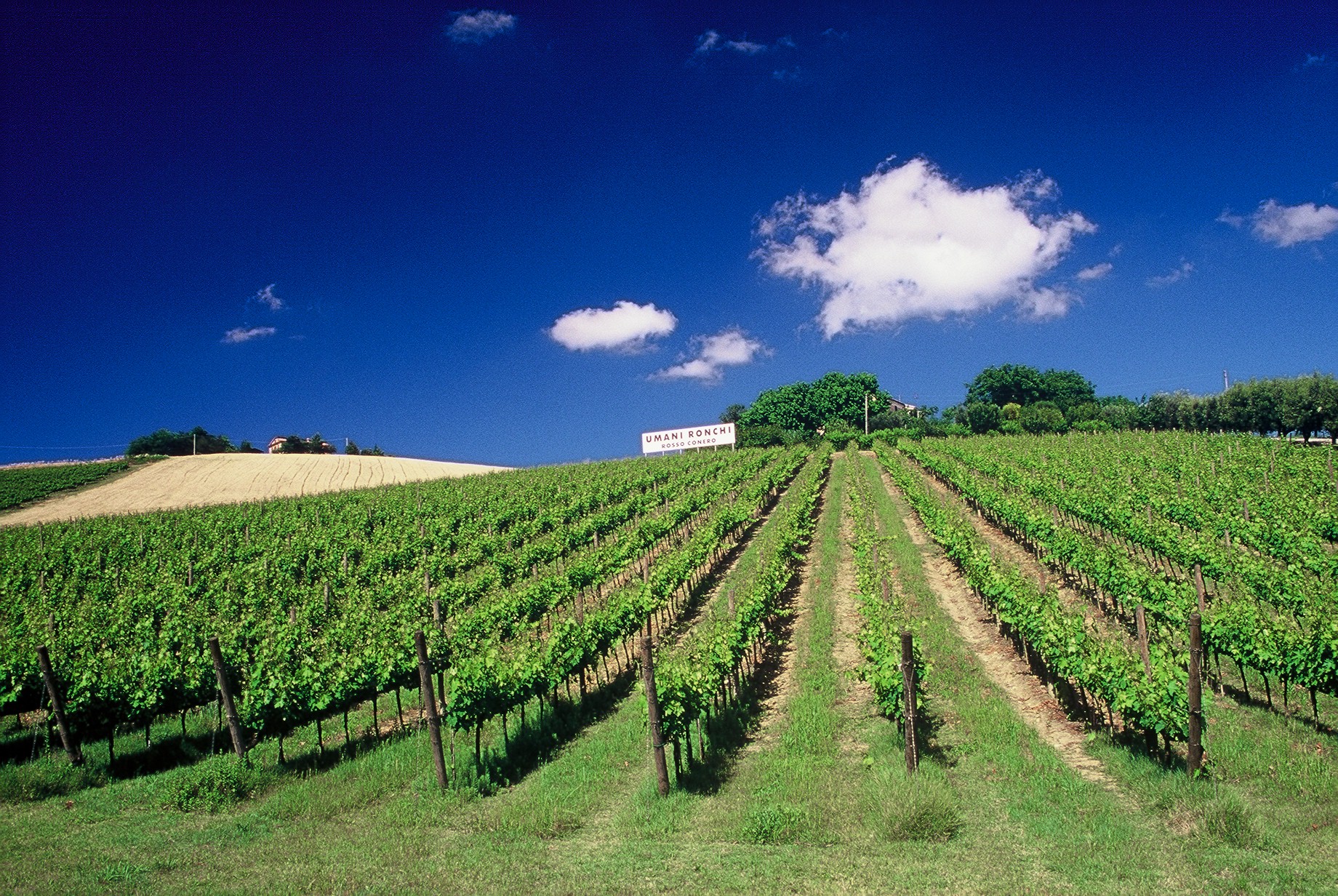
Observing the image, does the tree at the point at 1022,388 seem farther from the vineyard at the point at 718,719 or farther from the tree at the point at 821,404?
the vineyard at the point at 718,719

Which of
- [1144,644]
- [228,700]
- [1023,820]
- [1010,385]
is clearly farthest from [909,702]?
[1010,385]

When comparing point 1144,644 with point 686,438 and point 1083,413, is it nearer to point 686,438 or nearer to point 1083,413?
point 686,438

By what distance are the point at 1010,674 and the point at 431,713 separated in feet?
32.3

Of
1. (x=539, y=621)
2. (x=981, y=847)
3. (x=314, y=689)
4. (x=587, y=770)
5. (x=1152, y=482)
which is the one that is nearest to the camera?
(x=981, y=847)

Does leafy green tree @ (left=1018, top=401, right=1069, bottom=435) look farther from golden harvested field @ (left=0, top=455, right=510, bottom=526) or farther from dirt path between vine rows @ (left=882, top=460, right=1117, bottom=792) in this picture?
dirt path between vine rows @ (left=882, top=460, right=1117, bottom=792)

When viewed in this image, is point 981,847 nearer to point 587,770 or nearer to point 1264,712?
point 587,770

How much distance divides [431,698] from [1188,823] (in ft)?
29.3

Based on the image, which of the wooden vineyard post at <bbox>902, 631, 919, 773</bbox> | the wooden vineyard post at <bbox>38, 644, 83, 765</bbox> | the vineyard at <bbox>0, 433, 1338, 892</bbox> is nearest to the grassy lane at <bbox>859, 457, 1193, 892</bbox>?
the vineyard at <bbox>0, 433, 1338, 892</bbox>

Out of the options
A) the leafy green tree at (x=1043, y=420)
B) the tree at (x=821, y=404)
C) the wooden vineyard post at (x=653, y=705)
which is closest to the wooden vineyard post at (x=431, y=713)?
the wooden vineyard post at (x=653, y=705)

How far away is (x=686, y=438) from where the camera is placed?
213 feet

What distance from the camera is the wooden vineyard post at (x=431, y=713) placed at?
9414mm

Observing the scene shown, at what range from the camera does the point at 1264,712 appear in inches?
389

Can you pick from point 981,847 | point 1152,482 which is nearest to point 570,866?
point 981,847

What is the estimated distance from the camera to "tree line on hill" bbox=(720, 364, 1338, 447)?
2140 inches
